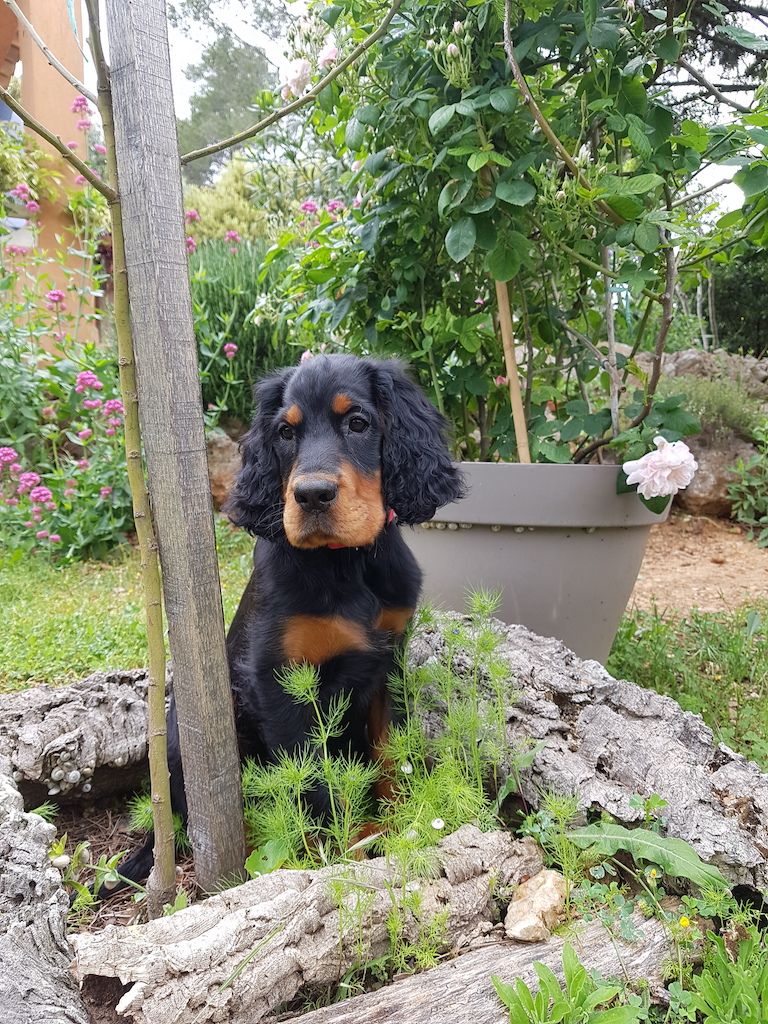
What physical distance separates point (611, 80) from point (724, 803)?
2059mm

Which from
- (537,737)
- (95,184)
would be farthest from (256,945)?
(95,184)

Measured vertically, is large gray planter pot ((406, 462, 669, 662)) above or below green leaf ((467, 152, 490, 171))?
below

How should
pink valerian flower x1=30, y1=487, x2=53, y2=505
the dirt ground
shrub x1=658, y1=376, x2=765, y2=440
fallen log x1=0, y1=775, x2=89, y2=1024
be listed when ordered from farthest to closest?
shrub x1=658, y1=376, x2=765, y2=440 < pink valerian flower x1=30, y1=487, x2=53, y2=505 < the dirt ground < fallen log x1=0, y1=775, x2=89, y2=1024

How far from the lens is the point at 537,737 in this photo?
1886 mm

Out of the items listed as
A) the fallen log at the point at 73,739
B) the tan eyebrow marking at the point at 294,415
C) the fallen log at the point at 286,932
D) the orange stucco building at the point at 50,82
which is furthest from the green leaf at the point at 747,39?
the orange stucco building at the point at 50,82

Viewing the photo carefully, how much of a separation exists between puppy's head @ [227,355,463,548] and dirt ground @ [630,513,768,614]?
7.99 ft

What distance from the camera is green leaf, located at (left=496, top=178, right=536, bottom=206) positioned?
2.34m

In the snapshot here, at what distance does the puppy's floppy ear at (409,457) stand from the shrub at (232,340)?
13.9ft

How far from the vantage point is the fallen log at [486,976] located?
3.91ft

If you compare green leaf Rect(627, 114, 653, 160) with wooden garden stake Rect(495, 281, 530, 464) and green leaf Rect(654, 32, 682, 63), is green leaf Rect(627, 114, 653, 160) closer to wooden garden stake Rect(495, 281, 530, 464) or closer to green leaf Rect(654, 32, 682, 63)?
green leaf Rect(654, 32, 682, 63)

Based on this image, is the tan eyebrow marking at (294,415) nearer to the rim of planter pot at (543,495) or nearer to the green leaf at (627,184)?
the rim of planter pot at (543,495)

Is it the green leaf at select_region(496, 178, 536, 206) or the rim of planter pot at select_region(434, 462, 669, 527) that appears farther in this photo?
the rim of planter pot at select_region(434, 462, 669, 527)

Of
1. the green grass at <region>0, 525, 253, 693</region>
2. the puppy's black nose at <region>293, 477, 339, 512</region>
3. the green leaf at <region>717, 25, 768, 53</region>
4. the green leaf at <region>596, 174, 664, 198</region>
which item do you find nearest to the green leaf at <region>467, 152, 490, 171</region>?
the green leaf at <region>596, 174, 664, 198</region>

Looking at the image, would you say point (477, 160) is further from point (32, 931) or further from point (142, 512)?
point (32, 931)
